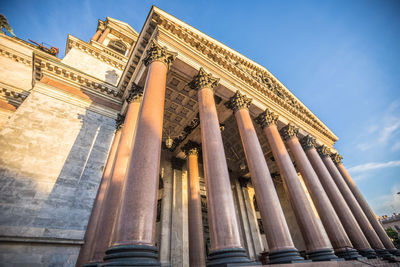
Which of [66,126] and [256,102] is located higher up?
[256,102]

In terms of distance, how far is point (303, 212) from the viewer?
Result: 739cm

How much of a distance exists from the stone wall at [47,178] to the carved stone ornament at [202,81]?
19.0 ft

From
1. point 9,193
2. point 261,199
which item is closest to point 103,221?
point 9,193

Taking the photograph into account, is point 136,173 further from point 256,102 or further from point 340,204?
→ point 340,204

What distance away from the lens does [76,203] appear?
7559mm

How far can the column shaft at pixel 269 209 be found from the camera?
5.32 m

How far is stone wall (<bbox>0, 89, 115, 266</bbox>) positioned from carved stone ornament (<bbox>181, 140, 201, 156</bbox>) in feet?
15.1

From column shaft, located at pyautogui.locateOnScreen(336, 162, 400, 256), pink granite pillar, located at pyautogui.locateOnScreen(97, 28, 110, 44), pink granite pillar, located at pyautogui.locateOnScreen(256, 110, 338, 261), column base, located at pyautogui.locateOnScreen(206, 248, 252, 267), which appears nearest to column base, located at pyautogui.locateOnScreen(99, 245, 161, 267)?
column base, located at pyautogui.locateOnScreen(206, 248, 252, 267)

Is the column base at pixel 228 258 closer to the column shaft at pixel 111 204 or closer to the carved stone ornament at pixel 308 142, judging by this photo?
the column shaft at pixel 111 204

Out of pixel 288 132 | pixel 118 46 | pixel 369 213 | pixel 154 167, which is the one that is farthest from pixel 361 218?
pixel 118 46

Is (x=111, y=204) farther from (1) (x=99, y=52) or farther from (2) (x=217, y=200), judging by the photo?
(1) (x=99, y=52)

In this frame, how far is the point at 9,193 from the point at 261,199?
9.10 metres

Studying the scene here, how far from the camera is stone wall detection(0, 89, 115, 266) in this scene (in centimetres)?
616

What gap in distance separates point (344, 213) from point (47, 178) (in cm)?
1506
